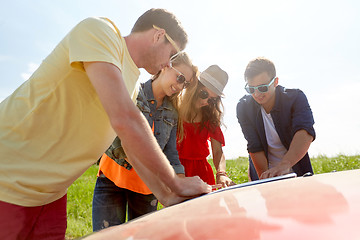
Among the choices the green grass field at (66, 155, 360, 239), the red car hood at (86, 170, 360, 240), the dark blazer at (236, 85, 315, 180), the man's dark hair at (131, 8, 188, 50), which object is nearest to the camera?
the red car hood at (86, 170, 360, 240)

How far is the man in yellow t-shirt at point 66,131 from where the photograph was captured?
4.05ft

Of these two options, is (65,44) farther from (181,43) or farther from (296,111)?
(296,111)

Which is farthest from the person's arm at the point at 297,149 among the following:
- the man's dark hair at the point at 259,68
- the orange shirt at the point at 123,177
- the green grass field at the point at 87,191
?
the green grass field at the point at 87,191

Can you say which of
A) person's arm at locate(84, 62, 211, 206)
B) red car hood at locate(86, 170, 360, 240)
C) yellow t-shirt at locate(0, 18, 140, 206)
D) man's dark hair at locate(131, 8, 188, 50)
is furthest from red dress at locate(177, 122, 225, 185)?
red car hood at locate(86, 170, 360, 240)

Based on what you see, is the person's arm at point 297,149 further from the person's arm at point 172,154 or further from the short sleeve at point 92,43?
the short sleeve at point 92,43

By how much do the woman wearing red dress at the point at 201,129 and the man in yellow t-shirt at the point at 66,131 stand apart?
1.57 metres

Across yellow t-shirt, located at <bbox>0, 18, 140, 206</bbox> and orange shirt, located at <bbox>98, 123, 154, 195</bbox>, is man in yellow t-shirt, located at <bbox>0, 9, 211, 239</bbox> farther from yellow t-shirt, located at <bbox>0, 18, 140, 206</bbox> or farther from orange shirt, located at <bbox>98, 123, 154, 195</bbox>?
orange shirt, located at <bbox>98, 123, 154, 195</bbox>

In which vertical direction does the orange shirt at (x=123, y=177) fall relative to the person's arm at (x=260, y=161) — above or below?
above

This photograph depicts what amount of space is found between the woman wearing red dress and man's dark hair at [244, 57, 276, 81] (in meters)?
0.34

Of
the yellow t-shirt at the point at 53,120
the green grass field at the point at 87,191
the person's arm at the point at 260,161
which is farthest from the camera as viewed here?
the green grass field at the point at 87,191

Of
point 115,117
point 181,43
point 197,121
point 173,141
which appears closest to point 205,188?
point 115,117

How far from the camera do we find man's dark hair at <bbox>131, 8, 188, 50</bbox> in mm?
1815

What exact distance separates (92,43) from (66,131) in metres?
0.45

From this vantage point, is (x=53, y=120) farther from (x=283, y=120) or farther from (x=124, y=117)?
(x=283, y=120)
